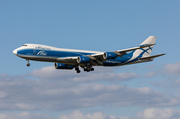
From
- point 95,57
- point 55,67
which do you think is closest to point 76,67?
point 55,67

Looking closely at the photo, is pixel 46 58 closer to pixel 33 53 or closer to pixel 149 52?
pixel 33 53

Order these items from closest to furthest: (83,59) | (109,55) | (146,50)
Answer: (109,55), (83,59), (146,50)

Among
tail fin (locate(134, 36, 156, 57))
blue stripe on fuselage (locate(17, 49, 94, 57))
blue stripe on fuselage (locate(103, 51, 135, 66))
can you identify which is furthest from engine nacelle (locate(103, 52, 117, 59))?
tail fin (locate(134, 36, 156, 57))

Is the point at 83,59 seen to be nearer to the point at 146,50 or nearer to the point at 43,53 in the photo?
the point at 43,53

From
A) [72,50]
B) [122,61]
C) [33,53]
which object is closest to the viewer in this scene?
[33,53]

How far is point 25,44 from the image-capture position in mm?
61562

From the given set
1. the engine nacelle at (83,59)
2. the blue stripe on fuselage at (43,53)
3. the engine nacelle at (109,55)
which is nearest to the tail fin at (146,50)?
the engine nacelle at (109,55)

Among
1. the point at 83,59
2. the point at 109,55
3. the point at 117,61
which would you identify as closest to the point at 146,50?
the point at 117,61

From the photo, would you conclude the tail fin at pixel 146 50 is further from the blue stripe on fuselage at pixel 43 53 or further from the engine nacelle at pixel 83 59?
the blue stripe on fuselage at pixel 43 53

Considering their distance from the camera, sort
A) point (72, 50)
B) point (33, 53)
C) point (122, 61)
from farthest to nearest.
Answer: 1. point (122, 61)
2. point (72, 50)
3. point (33, 53)

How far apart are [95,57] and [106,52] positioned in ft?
11.1

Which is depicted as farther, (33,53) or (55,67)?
(55,67)

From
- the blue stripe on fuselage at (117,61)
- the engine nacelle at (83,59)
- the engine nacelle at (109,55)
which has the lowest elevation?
the blue stripe on fuselage at (117,61)

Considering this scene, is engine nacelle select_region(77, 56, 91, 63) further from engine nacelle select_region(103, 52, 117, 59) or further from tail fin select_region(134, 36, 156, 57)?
tail fin select_region(134, 36, 156, 57)
